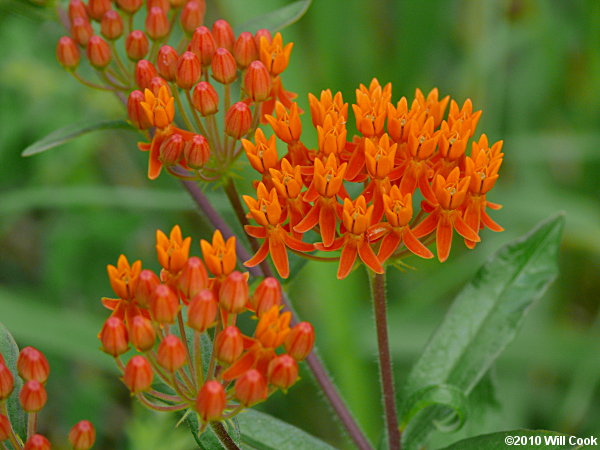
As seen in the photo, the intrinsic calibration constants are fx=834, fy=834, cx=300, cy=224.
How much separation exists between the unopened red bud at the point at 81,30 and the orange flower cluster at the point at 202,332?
96 centimetres

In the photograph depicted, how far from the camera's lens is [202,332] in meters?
1.95

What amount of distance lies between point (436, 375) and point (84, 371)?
2375 mm

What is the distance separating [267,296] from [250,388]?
0.22 meters

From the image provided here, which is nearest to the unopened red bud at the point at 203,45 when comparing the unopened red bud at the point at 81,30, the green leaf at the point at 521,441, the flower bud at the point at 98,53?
the flower bud at the point at 98,53

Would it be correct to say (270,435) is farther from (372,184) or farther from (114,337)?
(372,184)

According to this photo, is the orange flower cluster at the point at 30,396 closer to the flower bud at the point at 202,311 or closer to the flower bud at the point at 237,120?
the flower bud at the point at 202,311

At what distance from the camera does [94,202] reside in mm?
4191

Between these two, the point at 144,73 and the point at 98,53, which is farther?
the point at 98,53

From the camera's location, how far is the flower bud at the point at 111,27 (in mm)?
2658

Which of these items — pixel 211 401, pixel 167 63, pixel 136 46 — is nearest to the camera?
pixel 211 401

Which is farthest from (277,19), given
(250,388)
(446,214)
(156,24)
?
(250,388)

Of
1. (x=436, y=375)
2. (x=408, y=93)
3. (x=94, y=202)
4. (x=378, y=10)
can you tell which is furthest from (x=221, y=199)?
(x=378, y=10)

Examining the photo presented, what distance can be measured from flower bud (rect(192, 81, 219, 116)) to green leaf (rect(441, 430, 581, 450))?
1157 millimetres

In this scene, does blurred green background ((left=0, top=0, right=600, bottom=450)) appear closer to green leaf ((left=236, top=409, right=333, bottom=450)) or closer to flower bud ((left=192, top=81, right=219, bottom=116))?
green leaf ((left=236, top=409, right=333, bottom=450))
